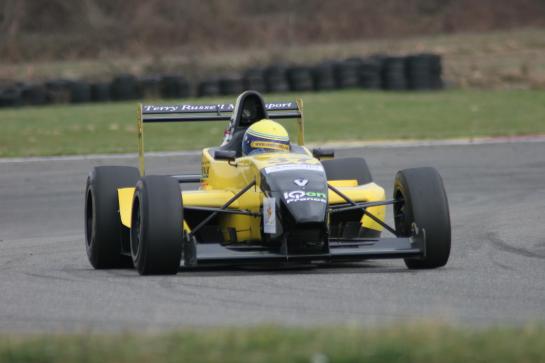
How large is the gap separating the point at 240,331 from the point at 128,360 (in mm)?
810

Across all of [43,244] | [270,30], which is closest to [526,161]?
[43,244]

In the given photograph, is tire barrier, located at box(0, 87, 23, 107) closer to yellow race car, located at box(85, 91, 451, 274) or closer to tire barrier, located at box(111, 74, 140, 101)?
tire barrier, located at box(111, 74, 140, 101)

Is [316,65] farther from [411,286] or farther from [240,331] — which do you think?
[240,331]

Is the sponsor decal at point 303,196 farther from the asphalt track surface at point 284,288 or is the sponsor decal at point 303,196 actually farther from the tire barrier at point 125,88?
the tire barrier at point 125,88

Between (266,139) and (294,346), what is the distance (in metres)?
4.95

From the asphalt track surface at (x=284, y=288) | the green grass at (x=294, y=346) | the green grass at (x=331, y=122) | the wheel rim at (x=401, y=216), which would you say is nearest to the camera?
the green grass at (x=294, y=346)

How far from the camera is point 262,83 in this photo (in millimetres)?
32094

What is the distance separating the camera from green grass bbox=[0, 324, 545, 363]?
5.26 metres

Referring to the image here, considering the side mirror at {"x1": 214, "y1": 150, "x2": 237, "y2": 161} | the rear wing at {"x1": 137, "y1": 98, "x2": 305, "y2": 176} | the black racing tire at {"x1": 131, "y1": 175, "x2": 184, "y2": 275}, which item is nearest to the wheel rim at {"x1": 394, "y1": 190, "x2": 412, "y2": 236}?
the side mirror at {"x1": 214, "y1": 150, "x2": 237, "y2": 161}

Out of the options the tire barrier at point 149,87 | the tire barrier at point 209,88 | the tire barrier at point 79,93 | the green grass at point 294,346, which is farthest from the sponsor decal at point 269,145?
the tire barrier at point 79,93

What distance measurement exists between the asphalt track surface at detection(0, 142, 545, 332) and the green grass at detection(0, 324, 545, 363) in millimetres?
771

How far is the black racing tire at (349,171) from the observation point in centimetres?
1127

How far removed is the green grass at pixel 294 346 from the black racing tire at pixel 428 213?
3.36m

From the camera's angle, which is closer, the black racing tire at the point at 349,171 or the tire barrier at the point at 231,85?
the black racing tire at the point at 349,171
